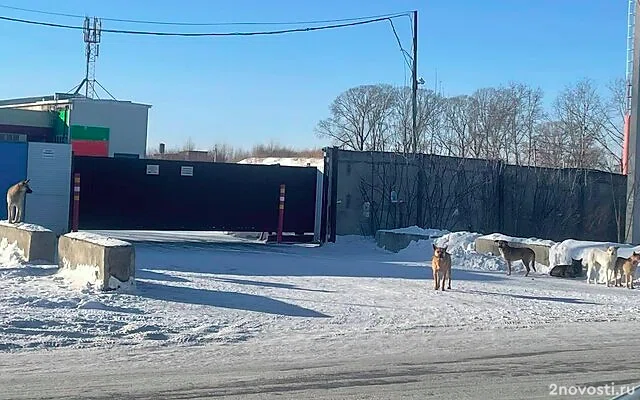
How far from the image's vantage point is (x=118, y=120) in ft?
161

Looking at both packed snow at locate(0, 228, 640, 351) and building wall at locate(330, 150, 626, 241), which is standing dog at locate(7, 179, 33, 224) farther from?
building wall at locate(330, 150, 626, 241)

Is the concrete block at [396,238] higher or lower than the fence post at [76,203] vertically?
lower

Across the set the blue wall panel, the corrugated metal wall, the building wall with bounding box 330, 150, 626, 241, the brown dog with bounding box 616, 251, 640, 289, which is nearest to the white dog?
the brown dog with bounding box 616, 251, 640, 289

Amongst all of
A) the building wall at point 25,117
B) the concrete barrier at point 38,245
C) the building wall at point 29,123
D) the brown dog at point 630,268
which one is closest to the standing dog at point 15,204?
the concrete barrier at point 38,245

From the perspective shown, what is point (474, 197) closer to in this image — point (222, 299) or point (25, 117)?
point (222, 299)

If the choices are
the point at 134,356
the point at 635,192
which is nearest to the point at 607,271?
the point at 635,192

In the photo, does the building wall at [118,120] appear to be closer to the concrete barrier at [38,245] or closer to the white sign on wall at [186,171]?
the white sign on wall at [186,171]

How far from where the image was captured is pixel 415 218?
93.2ft

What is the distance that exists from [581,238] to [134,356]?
79.0ft

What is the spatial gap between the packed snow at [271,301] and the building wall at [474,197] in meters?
5.94

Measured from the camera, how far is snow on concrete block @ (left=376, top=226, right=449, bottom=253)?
24.4 meters

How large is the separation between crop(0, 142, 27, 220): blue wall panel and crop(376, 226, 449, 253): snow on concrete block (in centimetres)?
984

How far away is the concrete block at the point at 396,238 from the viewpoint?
24406mm

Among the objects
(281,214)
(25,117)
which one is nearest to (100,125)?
(25,117)
